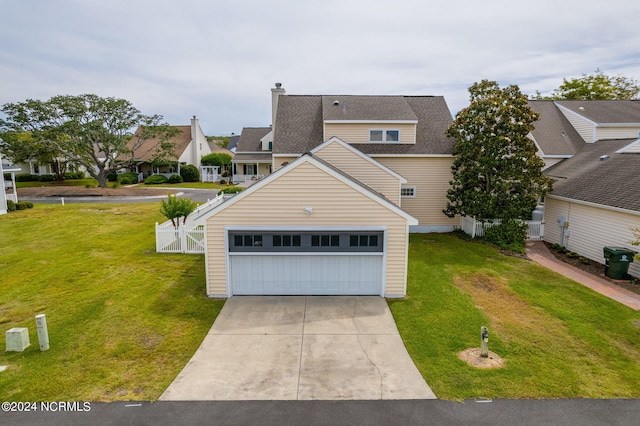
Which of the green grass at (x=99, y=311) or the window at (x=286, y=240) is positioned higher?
the window at (x=286, y=240)

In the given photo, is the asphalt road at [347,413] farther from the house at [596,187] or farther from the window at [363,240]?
the house at [596,187]

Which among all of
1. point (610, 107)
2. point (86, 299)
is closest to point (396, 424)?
point (86, 299)

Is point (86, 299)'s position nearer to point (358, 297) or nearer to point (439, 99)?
point (358, 297)

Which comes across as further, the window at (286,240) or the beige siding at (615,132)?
the beige siding at (615,132)

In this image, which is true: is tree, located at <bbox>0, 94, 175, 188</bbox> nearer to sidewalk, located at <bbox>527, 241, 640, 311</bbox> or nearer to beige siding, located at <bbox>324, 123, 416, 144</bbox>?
beige siding, located at <bbox>324, 123, 416, 144</bbox>

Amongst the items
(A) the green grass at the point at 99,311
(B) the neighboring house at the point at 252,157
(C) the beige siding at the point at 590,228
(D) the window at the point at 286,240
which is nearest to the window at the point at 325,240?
(D) the window at the point at 286,240

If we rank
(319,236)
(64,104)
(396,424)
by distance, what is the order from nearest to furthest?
1. (396,424)
2. (319,236)
3. (64,104)

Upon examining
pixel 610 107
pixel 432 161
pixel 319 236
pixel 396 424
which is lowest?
pixel 396 424
